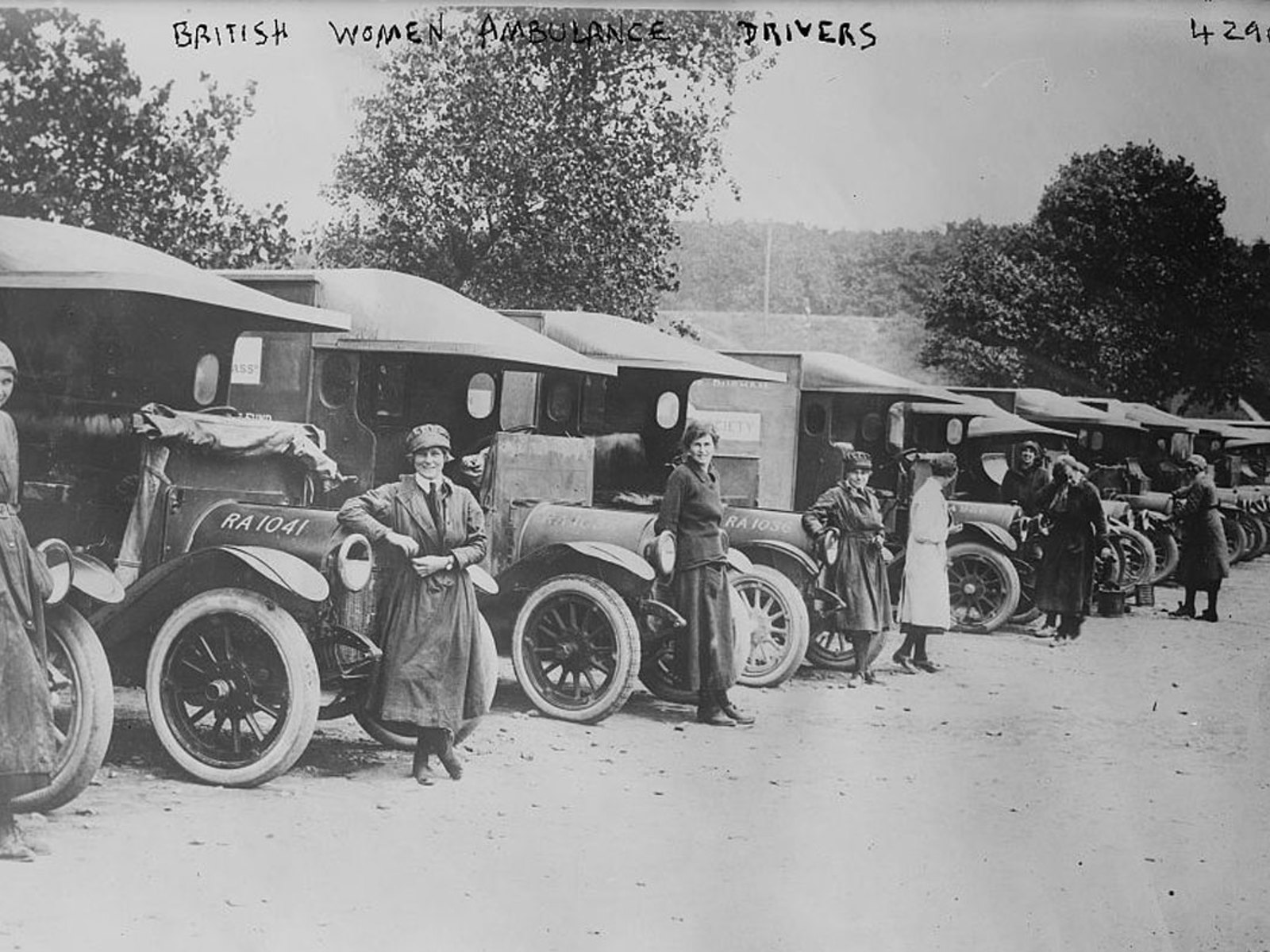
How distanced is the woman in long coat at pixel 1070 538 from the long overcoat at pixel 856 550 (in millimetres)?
483

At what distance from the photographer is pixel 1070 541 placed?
3791 millimetres

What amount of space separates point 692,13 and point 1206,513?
221 centimetres

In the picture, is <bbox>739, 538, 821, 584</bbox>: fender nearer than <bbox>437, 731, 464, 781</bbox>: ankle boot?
No

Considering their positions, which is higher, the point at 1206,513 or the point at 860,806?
the point at 1206,513

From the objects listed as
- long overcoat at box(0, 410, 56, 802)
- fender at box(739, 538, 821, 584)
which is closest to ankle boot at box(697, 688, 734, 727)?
fender at box(739, 538, 821, 584)

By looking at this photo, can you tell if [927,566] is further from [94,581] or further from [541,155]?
[94,581]

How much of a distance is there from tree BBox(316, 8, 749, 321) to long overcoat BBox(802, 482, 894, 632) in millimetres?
872

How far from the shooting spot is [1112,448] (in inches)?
135

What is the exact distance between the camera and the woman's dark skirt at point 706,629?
11.3ft

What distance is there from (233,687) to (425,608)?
1.66 feet

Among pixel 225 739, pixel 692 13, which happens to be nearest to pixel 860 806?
pixel 225 739

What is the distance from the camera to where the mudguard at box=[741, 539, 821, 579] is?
3646mm

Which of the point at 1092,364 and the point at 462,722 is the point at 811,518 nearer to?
the point at 1092,364

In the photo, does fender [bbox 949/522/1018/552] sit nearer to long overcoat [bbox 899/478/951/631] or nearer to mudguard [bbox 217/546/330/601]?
long overcoat [bbox 899/478/951/631]
